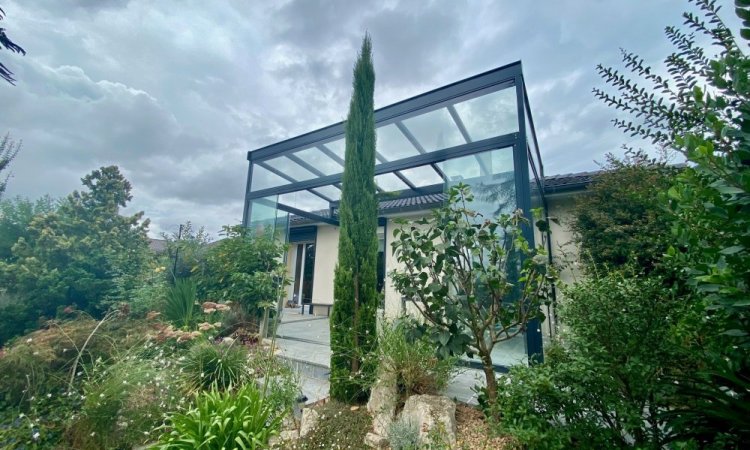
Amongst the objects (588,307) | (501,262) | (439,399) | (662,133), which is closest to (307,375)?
(439,399)

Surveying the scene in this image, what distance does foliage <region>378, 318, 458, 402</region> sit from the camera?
2.79 metres

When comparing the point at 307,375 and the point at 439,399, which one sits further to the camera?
the point at 307,375

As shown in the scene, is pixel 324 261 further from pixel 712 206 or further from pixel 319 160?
pixel 712 206

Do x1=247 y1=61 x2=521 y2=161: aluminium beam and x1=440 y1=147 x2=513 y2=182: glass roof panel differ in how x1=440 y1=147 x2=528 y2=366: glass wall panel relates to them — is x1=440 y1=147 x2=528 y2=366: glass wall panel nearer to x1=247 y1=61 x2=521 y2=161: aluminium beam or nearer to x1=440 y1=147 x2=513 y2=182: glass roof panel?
x1=440 y1=147 x2=513 y2=182: glass roof panel

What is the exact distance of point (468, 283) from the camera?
270 cm

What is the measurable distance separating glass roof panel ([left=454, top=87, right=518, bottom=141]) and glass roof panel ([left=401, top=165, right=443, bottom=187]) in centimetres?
163

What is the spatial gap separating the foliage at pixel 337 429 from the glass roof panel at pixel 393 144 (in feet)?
13.9

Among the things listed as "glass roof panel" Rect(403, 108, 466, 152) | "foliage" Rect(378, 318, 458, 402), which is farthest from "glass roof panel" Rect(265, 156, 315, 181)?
"foliage" Rect(378, 318, 458, 402)

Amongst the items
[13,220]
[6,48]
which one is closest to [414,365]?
[6,48]

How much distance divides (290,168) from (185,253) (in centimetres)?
381

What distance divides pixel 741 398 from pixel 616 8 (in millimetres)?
3666

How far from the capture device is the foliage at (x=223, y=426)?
2072 millimetres

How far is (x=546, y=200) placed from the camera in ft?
21.3

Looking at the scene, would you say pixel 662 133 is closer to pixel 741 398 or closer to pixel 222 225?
pixel 741 398
